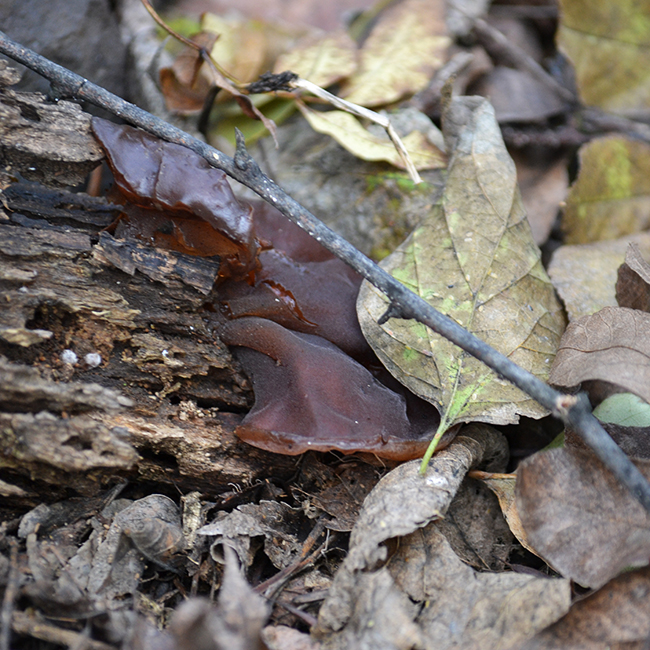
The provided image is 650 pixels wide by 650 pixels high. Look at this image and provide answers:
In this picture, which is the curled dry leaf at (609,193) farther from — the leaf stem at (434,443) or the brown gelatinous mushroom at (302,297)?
the leaf stem at (434,443)

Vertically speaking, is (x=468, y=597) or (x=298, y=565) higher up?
(x=468, y=597)

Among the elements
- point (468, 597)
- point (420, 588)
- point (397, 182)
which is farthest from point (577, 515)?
point (397, 182)

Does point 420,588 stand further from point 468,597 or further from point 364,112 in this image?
point 364,112

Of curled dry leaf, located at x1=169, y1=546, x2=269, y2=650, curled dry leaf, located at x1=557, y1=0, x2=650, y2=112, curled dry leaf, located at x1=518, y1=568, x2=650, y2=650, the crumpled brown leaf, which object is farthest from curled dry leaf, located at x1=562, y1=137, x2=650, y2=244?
curled dry leaf, located at x1=169, y1=546, x2=269, y2=650

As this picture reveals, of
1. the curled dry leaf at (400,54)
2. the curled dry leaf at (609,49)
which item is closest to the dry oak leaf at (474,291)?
the curled dry leaf at (400,54)

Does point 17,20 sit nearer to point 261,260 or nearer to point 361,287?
point 261,260

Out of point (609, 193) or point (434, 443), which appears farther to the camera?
point (609, 193)
